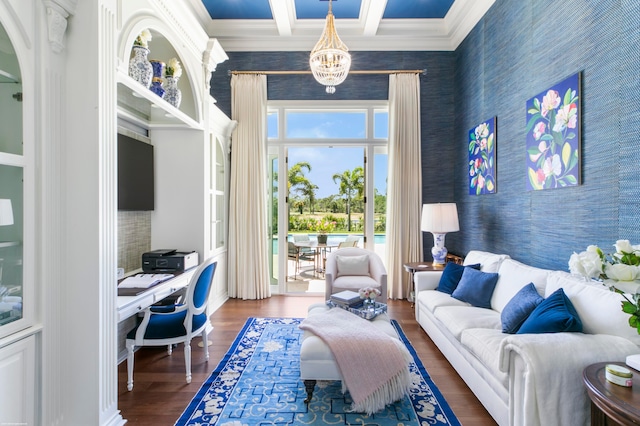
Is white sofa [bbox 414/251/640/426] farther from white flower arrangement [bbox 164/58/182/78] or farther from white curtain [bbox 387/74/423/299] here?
white flower arrangement [bbox 164/58/182/78]

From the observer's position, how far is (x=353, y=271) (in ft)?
13.5

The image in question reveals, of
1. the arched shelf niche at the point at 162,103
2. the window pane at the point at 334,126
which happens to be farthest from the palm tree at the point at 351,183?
the arched shelf niche at the point at 162,103

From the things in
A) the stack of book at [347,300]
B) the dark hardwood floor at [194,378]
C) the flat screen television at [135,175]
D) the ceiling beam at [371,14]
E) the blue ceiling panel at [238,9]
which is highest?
the blue ceiling panel at [238,9]

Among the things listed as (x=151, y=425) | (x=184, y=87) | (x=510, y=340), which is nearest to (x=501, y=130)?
(x=510, y=340)

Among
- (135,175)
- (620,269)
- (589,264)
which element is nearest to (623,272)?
(620,269)

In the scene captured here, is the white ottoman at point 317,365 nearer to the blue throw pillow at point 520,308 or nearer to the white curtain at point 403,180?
the blue throw pillow at point 520,308

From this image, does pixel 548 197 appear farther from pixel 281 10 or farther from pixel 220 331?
pixel 281 10

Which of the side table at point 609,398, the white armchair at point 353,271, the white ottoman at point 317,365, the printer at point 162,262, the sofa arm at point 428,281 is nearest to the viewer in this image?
the side table at point 609,398

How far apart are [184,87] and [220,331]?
278cm

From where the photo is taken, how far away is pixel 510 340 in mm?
1674

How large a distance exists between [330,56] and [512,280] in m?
2.65

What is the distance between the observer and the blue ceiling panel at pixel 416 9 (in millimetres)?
4070

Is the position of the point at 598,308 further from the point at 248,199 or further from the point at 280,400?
the point at 248,199

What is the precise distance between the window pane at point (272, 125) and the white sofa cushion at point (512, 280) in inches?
142
